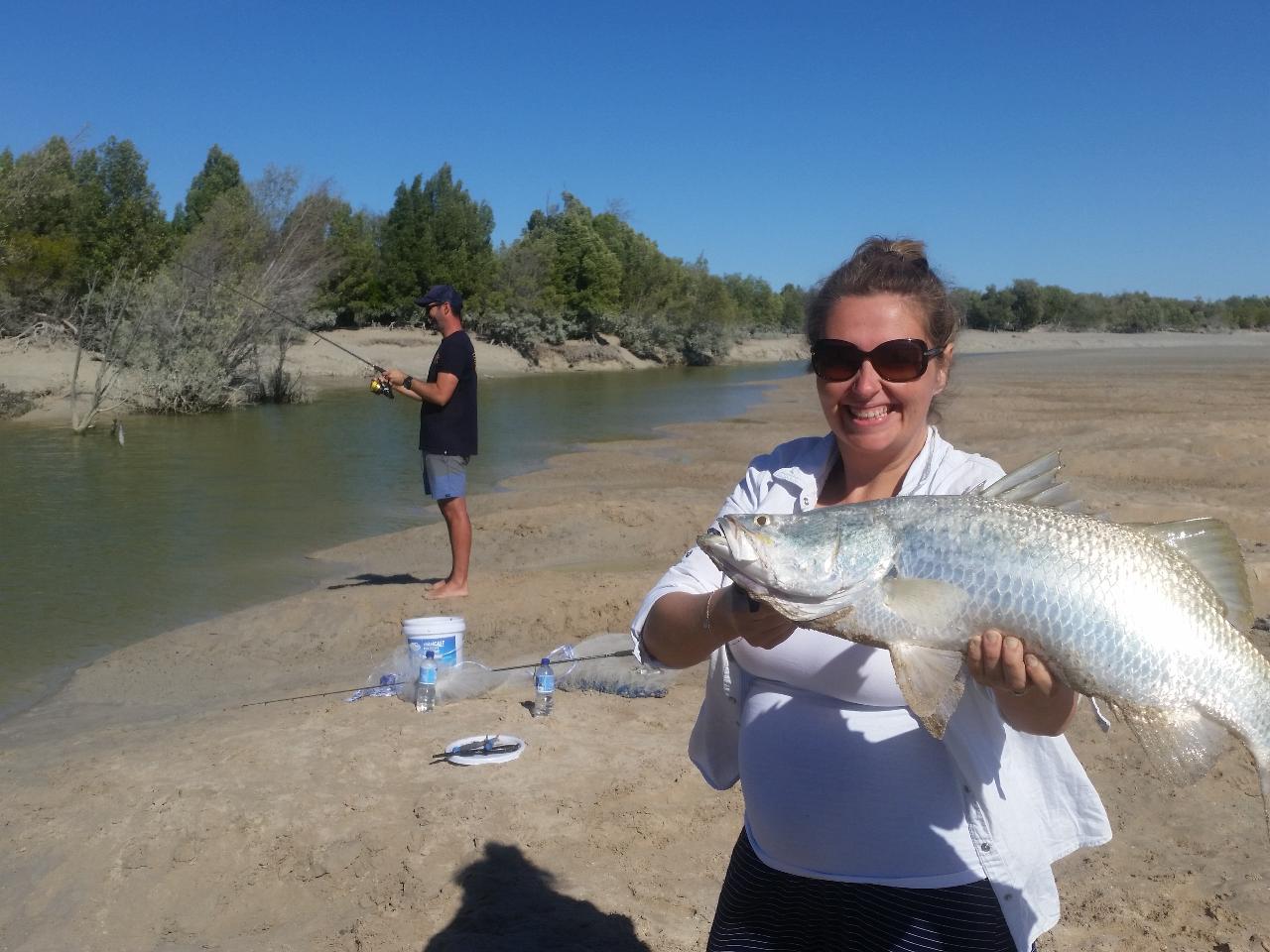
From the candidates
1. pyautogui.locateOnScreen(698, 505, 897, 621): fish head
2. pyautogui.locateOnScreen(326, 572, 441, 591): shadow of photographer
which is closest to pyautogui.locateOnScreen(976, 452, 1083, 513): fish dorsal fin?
pyautogui.locateOnScreen(698, 505, 897, 621): fish head

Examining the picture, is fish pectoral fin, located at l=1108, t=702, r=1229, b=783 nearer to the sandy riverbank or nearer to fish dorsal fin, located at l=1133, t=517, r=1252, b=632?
fish dorsal fin, located at l=1133, t=517, r=1252, b=632

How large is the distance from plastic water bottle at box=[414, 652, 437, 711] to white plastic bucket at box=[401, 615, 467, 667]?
0.23 meters

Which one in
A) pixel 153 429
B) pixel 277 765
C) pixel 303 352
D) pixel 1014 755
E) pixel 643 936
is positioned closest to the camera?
pixel 1014 755

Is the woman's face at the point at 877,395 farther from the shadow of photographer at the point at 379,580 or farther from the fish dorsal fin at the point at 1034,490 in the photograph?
the shadow of photographer at the point at 379,580

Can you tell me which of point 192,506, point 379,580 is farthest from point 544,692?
point 192,506

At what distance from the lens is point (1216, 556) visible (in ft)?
6.77

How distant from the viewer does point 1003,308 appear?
107000mm

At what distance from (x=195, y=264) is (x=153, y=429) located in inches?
351

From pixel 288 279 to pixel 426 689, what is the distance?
2892 cm

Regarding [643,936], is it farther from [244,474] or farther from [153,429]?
[153,429]

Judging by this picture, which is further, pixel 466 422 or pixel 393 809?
pixel 466 422

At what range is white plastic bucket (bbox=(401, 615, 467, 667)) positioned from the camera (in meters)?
6.08

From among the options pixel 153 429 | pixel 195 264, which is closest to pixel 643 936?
pixel 153 429

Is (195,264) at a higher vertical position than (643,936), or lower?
higher
